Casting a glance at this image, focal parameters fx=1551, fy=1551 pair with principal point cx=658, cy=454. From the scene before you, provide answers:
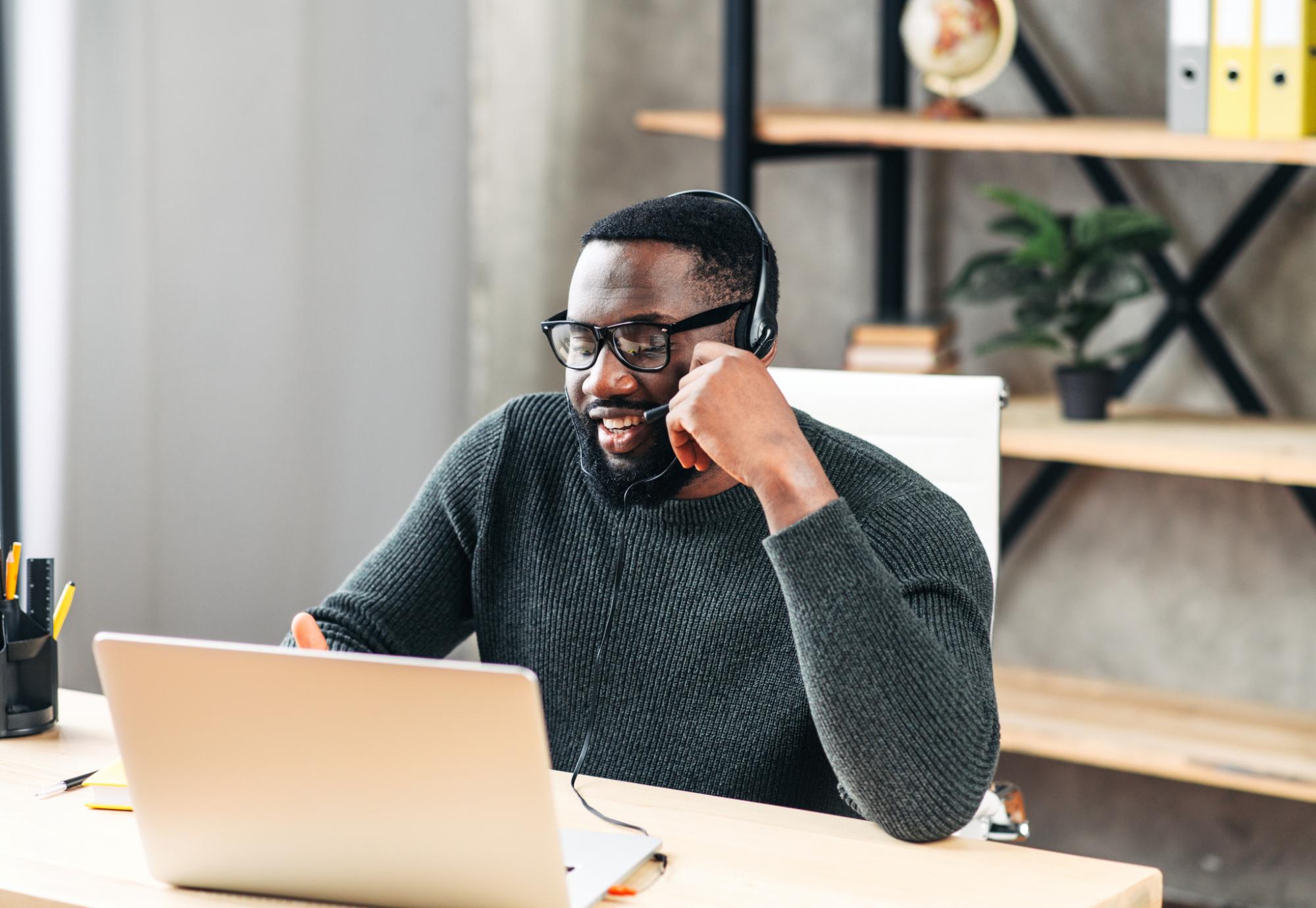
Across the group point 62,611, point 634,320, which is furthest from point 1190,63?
point 62,611

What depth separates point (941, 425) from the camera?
1.50 metres

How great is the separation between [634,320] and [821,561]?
29cm

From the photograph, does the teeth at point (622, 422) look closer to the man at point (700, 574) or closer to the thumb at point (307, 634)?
the man at point (700, 574)

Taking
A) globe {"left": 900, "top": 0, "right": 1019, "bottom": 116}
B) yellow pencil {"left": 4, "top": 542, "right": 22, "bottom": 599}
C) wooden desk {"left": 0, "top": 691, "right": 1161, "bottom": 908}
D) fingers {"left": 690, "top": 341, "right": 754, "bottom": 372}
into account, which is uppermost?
globe {"left": 900, "top": 0, "right": 1019, "bottom": 116}

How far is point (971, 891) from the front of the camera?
0.95m

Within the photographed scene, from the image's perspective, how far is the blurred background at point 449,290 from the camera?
1766 mm

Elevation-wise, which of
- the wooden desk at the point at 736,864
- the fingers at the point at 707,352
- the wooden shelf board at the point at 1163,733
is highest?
the fingers at the point at 707,352

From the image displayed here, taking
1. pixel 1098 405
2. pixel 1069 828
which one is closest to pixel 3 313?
pixel 1098 405

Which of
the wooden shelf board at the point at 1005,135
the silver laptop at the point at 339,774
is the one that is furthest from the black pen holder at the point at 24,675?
the wooden shelf board at the point at 1005,135

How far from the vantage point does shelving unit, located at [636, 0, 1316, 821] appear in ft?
6.35

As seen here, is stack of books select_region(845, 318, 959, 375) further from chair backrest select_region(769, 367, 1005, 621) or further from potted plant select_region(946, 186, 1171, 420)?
chair backrest select_region(769, 367, 1005, 621)

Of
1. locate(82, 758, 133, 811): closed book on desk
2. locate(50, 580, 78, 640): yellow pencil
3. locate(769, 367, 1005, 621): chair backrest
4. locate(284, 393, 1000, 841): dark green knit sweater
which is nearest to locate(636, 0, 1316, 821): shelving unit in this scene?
locate(769, 367, 1005, 621): chair backrest

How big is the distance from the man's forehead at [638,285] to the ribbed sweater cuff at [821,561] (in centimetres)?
26

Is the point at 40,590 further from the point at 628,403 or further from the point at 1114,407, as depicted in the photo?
the point at 1114,407
